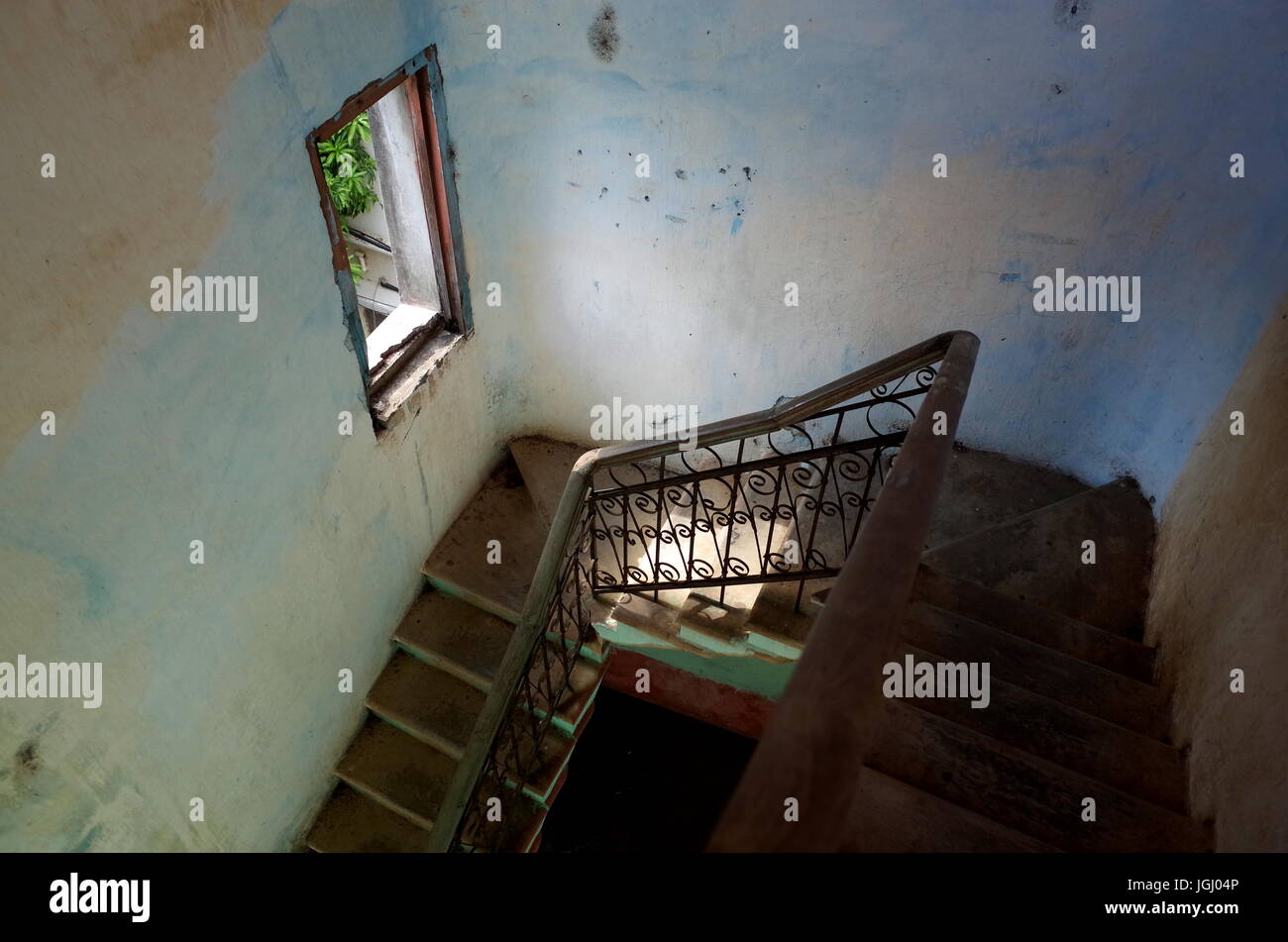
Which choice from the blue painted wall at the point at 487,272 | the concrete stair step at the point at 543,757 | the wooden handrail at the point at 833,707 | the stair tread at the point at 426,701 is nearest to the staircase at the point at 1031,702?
the blue painted wall at the point at 487,272

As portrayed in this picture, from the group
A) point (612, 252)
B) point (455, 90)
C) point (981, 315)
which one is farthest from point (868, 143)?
point (455, 90)

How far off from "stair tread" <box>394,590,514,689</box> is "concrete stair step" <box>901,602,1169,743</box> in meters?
2.84

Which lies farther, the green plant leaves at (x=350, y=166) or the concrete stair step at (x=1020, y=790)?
the green plant leaves at (x=350, y=166)

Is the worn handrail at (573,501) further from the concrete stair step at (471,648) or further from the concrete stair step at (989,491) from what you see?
the concrete stair step at (989,491)

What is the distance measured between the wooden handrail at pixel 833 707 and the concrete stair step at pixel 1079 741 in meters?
1.27

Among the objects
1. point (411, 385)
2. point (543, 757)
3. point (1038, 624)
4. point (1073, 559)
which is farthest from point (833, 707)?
point (543, 757)

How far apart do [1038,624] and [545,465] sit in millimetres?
3587

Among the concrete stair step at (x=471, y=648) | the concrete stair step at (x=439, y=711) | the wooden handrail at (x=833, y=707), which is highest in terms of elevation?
the wooden handrail at (x=833, y=707)

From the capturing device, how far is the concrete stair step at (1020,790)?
9.10ft

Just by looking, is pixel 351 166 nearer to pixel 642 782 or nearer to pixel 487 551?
pixel 487 551

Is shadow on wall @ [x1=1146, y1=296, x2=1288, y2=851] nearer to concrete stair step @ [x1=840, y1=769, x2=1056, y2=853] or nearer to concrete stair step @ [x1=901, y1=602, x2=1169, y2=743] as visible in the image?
concrete stair step @ [x1=901, y1=602, x2=1169, y2=743]

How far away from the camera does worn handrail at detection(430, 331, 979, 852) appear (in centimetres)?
343

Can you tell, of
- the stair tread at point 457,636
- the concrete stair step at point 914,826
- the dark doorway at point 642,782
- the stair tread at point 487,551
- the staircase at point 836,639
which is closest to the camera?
the staircase at point 836,639
